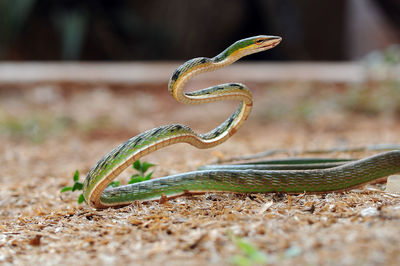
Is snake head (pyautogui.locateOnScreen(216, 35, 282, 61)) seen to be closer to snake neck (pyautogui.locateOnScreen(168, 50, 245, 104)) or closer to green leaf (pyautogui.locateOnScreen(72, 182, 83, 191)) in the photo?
snake neck (pyautogui.locateOnScreen(168, 50, 245, 104))

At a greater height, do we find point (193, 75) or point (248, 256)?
point (193, 75)

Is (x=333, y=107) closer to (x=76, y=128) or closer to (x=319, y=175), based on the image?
(x=76, y=128)

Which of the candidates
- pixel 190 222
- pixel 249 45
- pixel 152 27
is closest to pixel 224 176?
pixel 190 222

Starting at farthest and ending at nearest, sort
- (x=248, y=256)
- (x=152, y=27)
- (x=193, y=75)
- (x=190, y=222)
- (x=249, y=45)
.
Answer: (x=152, y=27) → (x=249, y=45) → (x=193, y=75) → (x=190, y=222) → (x=248, y=256)

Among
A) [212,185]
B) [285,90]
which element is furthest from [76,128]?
[212,185]

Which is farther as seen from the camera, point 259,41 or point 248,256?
point 259,41

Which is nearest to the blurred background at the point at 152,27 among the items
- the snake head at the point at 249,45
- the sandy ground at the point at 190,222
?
the sandy ground at the point at 190,222

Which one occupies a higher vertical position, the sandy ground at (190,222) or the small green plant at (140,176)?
the small green plant at (140,176)

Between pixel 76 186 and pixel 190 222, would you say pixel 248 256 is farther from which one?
pixel 76 186

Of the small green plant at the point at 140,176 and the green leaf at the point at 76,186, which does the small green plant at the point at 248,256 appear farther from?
the green leaf at the point at 76,186
